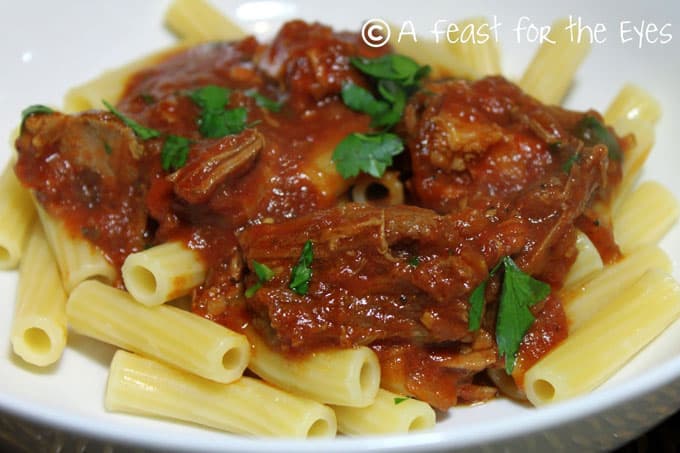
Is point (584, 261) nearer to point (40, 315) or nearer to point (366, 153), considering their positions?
point (366, 153)

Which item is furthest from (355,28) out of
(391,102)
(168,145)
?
(168,145)

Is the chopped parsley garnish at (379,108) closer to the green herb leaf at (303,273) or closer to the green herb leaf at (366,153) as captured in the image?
the green herb leaf at (366,153)

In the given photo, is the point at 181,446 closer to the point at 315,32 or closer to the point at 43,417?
the point at 43,417

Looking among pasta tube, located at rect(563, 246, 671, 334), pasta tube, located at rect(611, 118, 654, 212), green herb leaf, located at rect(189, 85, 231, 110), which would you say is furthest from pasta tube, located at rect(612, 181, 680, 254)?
green herb leaf, located at rect(189, 85, 231, 110)

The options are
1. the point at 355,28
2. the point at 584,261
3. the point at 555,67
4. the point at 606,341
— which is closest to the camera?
the point at 606,341

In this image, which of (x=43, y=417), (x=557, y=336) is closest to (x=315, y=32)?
(x=557, y=336)

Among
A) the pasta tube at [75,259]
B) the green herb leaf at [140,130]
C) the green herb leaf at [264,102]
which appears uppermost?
the green herb leaf at [264,102]

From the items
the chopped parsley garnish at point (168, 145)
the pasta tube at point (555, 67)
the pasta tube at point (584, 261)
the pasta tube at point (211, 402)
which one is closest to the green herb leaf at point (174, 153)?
the chopped parsley garnish at point (168, 145)
